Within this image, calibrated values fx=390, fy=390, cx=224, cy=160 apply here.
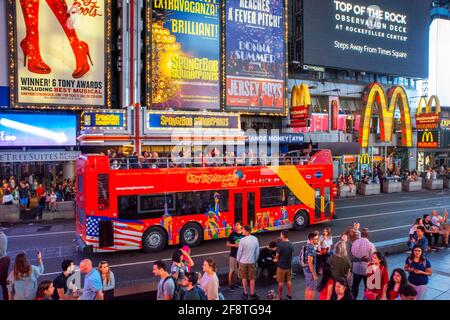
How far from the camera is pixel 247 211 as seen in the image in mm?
16188

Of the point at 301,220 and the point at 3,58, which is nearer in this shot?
the point at 301,220

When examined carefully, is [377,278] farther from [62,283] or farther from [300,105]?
[300,105]

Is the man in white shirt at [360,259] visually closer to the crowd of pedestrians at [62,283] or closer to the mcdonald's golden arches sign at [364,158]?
the crowd of pedestrians at [62,283]

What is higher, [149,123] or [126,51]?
[126,51]

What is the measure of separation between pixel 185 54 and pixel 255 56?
623 cm

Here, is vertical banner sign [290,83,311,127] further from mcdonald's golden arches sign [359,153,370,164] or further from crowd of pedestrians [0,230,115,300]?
crowd of pedestrians [0,230,115,300]

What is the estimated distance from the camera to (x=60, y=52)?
25.0m

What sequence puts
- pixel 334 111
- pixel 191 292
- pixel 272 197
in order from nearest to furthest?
pixel 191 292, pixel 272 197, pixel 334 111

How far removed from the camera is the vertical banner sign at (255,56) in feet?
99.6

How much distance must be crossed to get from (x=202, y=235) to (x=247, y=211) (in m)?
2.23

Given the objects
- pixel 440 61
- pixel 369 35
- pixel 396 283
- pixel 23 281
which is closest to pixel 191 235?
pixel 23 281

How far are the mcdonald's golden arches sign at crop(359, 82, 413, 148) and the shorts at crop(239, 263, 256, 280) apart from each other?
2933 centimetres

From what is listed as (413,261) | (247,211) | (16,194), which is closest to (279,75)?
(247,211)
